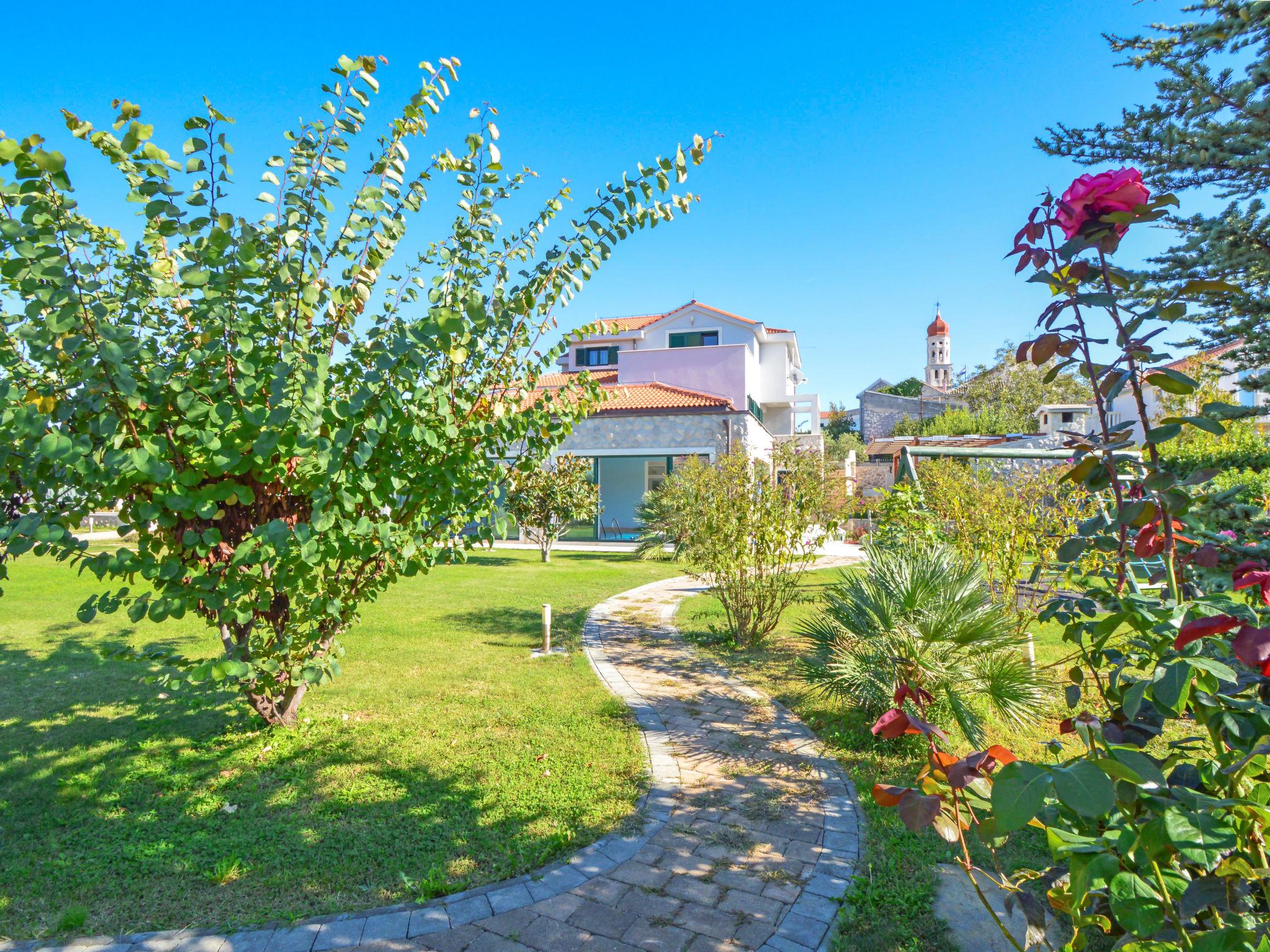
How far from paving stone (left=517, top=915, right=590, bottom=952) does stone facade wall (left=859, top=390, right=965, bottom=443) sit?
59012 mm

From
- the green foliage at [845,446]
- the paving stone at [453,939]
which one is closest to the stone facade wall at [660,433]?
the green foliage at [845,446]

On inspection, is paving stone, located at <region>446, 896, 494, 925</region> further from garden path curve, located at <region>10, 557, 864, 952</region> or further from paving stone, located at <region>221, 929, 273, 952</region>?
paving stone, located at <region>221, 929, 273, 952</region>

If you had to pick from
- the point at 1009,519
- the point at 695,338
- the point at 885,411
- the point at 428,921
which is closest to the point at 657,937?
the point at 428,921

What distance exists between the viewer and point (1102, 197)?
1812 mm

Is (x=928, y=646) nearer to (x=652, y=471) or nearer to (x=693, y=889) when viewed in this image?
(x=693, y=889)

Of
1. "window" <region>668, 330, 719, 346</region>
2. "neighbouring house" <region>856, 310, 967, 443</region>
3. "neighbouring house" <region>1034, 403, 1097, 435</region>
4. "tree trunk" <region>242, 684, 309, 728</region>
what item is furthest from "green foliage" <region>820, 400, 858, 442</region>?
"tree trunk" <region>242, 684, 309, 728</region>

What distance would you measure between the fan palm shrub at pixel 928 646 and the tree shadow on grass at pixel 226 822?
2694 millimetres

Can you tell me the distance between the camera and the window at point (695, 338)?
3141 centimetres

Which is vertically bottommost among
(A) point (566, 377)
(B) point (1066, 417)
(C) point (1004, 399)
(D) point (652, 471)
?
(D) point (652, 471)

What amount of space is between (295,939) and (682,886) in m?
1.81

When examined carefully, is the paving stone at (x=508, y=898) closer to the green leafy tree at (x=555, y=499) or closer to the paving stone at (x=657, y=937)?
the paving stone at (x=657, y=937)

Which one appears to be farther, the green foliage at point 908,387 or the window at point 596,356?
the green foliage at point 908,387

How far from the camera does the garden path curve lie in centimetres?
304

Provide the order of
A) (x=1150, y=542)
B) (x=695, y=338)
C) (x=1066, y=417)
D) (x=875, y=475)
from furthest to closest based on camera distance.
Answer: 1. (x=1066, y=417)
2. (x=875, y=475)
3. (x=695, y=338)
4. (x=1150, y=542)
